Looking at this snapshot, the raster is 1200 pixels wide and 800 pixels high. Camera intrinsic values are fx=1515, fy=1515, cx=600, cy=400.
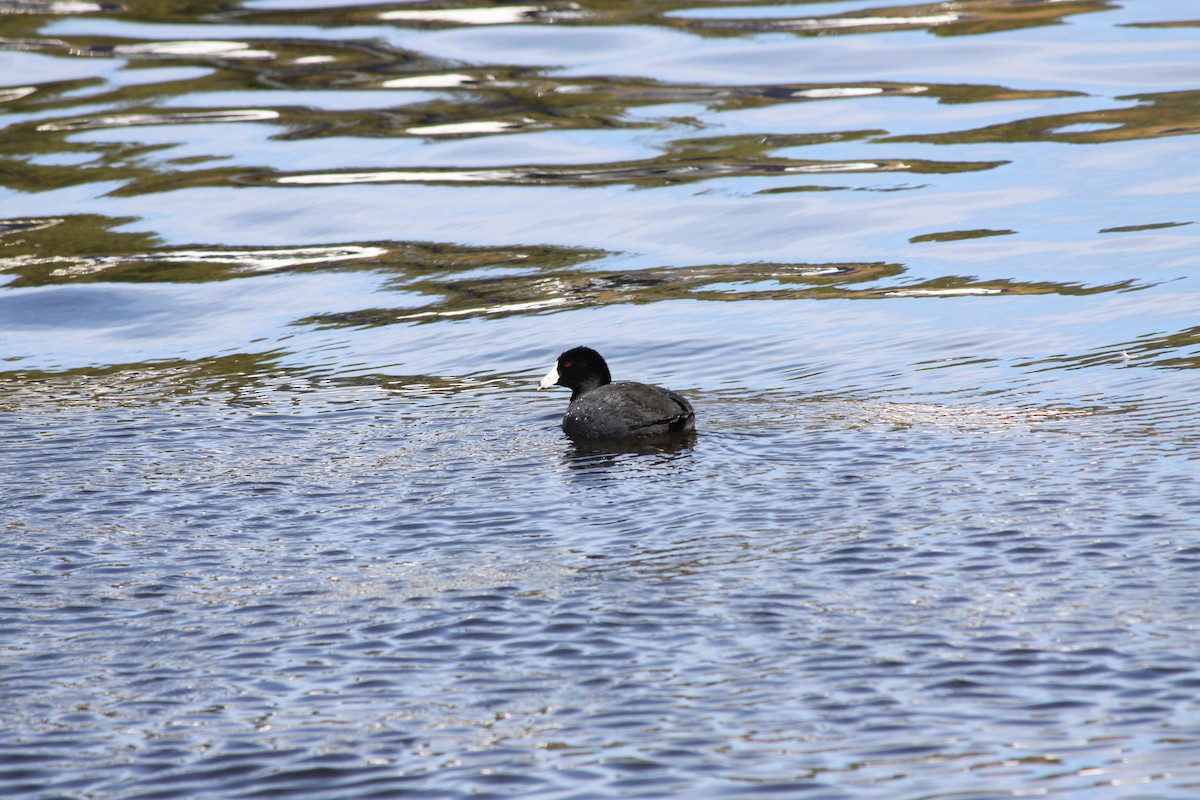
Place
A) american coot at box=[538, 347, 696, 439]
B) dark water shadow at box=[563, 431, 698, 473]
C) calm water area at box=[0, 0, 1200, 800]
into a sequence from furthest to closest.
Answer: american coot at box=[538, 347, 696, 439], dark water shadow at box=[563, 431, 698, 473], calm water area at box=[0, 0, 1200, 800]

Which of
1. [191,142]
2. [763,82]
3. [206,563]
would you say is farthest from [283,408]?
[763,82]

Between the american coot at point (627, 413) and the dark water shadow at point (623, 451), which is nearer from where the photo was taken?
the dark water shadow at point (623, 451)

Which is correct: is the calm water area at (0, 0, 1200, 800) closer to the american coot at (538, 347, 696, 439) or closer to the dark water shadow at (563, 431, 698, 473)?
the dark water shadow at (563, 431, 698, 473)

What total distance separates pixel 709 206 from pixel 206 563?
1383 centimetres

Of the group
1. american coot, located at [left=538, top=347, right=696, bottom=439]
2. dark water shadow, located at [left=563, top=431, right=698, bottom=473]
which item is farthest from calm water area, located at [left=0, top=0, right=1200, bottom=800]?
american coot, located at [left=538, top=347, right=696, bottom=439]

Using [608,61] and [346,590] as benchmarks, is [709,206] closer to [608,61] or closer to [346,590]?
[608,61]

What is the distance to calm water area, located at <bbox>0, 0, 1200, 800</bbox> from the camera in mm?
6586

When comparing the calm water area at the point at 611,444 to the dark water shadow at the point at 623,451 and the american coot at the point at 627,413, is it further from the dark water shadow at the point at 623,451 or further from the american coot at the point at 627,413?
the american coot at the point at 627,413

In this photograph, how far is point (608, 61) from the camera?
31.0 m

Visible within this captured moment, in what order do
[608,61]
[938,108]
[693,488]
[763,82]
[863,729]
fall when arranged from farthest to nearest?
1. [608,61]
2. [763,82]
3. [938,108]
4. [693,488]
5. [863,729]

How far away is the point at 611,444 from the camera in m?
12.1

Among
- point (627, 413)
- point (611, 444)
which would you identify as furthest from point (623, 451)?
point (627, 413)

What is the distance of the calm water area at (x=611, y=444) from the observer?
259 inches

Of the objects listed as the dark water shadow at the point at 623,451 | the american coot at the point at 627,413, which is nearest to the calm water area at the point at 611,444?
the dark water shadow at the point at 623,451
